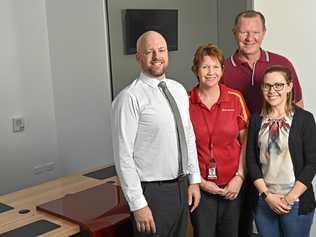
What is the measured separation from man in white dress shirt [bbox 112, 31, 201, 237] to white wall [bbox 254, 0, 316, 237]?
1237 mm

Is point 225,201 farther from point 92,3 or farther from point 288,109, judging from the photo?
point 92,3

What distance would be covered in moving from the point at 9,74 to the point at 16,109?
28 cm

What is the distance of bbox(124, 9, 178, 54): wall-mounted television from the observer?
322 centimetres

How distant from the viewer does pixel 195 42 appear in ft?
12.4

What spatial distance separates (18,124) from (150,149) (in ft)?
6.53

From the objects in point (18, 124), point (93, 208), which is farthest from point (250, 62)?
point (18, 124)

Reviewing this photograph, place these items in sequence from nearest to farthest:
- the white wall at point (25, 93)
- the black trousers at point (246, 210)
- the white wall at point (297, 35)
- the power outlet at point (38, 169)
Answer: the black trousers at point (246, 210), the white wall at point (297, 35), the white wall at point (25, 93), the power outlet at point (38, 169)

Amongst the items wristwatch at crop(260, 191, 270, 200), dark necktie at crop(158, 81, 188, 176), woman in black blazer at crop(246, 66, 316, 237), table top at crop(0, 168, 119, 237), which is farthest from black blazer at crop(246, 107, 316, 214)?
table top at crop(0, 168, 119, 237)

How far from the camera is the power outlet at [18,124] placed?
342 centimetres

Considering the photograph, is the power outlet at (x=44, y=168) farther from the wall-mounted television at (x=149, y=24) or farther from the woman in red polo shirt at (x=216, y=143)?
the woman in red polo shirt at (x=216, y=143)

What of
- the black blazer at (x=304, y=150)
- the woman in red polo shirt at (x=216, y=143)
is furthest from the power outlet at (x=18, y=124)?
the black blazer at (x=304, y=150)

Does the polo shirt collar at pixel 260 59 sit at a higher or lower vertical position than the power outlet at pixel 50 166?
higher

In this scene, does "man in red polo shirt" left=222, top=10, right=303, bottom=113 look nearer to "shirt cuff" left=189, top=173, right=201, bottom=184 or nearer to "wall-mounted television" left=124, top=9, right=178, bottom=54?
"shirt cuff" left=189, top=173, right=201, bottom=184

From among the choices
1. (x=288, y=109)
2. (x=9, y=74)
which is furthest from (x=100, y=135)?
(x=288, y=109)
